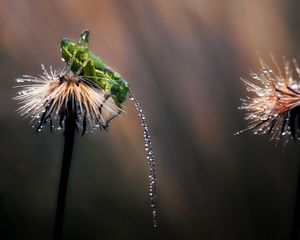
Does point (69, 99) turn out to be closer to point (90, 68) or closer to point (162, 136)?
point (90, 68)

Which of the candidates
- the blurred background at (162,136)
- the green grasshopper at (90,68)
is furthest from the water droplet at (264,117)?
the blurred background at (162,136)

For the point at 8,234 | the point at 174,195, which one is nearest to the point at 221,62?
the point at 174,195

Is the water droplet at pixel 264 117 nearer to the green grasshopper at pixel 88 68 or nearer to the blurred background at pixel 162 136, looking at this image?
the green grasshopper at pixel 88 68

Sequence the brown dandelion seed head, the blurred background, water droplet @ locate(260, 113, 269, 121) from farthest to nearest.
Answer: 1. the blurred background
2. water droplet @ locate(260, 113, 269, 121)
3. the brown dandelion seed head

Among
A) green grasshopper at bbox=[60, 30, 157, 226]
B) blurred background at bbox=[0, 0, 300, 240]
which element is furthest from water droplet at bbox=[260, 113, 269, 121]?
blurred background at bbox=[0, 0, 300, 240]

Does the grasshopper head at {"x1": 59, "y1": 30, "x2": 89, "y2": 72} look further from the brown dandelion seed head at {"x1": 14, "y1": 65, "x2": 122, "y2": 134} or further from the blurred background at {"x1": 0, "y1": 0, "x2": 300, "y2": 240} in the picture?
the blurred background at {"x1": 0, "y1": 0, "x2": 300, "y2": 240}

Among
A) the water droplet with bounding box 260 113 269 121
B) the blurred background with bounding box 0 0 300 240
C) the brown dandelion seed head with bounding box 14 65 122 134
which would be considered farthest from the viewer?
the blurred background with bounding box 0 0 300 240

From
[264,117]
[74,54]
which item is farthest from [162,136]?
[74,54]
